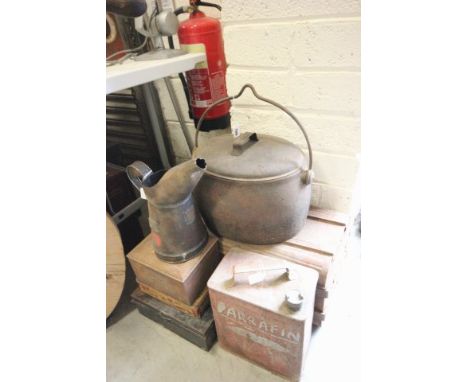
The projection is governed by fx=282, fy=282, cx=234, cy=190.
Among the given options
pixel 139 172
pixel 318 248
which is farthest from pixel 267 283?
pixel 139 172

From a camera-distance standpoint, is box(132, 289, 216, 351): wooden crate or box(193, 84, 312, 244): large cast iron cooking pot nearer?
box(193, 84, 312, 244): large cast iron cooking pot

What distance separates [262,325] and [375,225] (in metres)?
0.48

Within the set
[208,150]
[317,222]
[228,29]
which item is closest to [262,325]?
[317,222]

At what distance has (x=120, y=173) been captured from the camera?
1278 millimetres

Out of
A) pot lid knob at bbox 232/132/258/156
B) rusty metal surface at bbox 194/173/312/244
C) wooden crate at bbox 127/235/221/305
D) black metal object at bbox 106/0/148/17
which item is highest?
black metal object at bbox 106/0/148/17

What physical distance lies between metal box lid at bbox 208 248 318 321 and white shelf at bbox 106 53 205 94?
60 cm

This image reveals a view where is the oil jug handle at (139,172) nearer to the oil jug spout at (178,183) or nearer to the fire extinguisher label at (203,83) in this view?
the oil jug spout at (178,183)

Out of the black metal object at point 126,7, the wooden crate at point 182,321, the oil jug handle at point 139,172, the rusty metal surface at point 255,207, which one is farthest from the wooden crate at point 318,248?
the black metal object at point 126,7

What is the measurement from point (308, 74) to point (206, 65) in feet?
1.32

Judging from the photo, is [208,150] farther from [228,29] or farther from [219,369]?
[219,369]

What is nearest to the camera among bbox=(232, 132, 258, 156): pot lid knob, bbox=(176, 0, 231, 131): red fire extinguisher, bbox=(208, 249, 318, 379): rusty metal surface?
bbox=(208, 249, 318, 379): rusty metal surface

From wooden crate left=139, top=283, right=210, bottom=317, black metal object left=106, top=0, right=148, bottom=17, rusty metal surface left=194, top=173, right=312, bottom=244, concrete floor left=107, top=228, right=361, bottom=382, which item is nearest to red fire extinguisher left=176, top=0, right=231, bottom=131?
black metal object left=106, top=0, right=148, bottom=17

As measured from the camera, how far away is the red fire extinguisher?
1022mm

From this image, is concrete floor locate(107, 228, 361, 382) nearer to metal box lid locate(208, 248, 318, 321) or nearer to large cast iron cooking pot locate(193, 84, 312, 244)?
metal box lid locate(208, 248, 318, 321)
